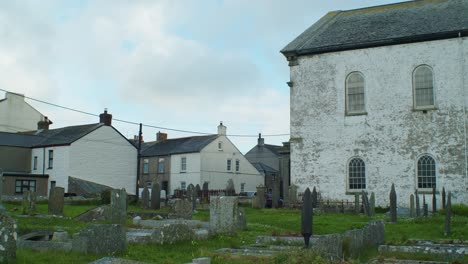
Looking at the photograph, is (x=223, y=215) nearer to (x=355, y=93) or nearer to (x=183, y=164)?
(x=355, y=93)

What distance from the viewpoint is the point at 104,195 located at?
35438 mm

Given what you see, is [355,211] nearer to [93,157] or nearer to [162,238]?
[162,238]

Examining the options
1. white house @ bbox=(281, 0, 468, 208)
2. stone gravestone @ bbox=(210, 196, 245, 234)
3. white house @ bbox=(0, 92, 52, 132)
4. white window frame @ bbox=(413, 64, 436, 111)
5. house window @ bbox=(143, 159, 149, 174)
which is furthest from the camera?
house window @ bbox=(143, 159, 149, 174)

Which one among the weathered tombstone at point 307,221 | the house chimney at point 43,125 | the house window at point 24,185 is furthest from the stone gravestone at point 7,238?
the house chimney at point 43,125

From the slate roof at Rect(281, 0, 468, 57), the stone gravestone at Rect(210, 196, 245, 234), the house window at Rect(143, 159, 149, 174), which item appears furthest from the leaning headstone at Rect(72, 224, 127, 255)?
the house window at Rect(143, 159, 149, 174)

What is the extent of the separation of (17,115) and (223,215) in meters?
48.9

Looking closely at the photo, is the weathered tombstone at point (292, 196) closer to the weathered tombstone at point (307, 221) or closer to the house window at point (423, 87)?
the house window at point (423, 87)

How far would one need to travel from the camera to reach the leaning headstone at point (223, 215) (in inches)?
653

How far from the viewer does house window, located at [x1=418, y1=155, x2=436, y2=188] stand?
31.4 metres

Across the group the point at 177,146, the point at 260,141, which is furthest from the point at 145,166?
the point at 260,141

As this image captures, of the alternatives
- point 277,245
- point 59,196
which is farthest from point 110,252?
point 59,196

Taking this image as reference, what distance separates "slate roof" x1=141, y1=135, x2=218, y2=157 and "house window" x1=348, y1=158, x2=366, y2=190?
2522 cm

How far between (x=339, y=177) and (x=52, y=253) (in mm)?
24744

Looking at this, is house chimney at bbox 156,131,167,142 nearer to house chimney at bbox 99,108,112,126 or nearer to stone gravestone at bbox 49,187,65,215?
house chimney at bbox 99,108,112,126
